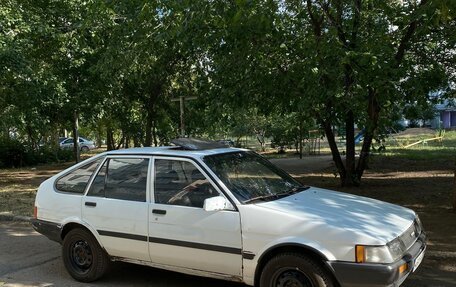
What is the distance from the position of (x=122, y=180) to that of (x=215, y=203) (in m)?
1.50

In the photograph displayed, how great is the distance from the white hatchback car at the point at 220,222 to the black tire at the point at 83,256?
1 centimetres

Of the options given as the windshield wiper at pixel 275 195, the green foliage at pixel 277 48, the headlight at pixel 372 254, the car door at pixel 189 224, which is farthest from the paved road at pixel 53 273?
the green foliage at pixel 277 48

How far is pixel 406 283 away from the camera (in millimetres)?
5539

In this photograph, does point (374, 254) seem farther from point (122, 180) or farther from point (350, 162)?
point (350, 162)

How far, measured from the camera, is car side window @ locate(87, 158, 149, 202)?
556cm

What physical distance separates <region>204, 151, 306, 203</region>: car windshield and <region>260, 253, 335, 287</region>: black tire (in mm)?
698

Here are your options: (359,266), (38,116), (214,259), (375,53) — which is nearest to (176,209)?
(214,259)

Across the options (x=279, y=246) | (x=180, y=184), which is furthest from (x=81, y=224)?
(x=279, y=246)

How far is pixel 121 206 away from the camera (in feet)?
18.1

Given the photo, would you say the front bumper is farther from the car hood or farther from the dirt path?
the dirt path

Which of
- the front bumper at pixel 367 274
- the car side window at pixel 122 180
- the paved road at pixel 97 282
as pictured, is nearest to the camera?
the front bumper at pixel 367 274

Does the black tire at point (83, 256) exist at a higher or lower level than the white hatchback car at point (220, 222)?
lower

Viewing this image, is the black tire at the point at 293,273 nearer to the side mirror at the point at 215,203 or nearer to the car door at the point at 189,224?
the car door at the point at 189,224

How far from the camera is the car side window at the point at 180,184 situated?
5.12 m
